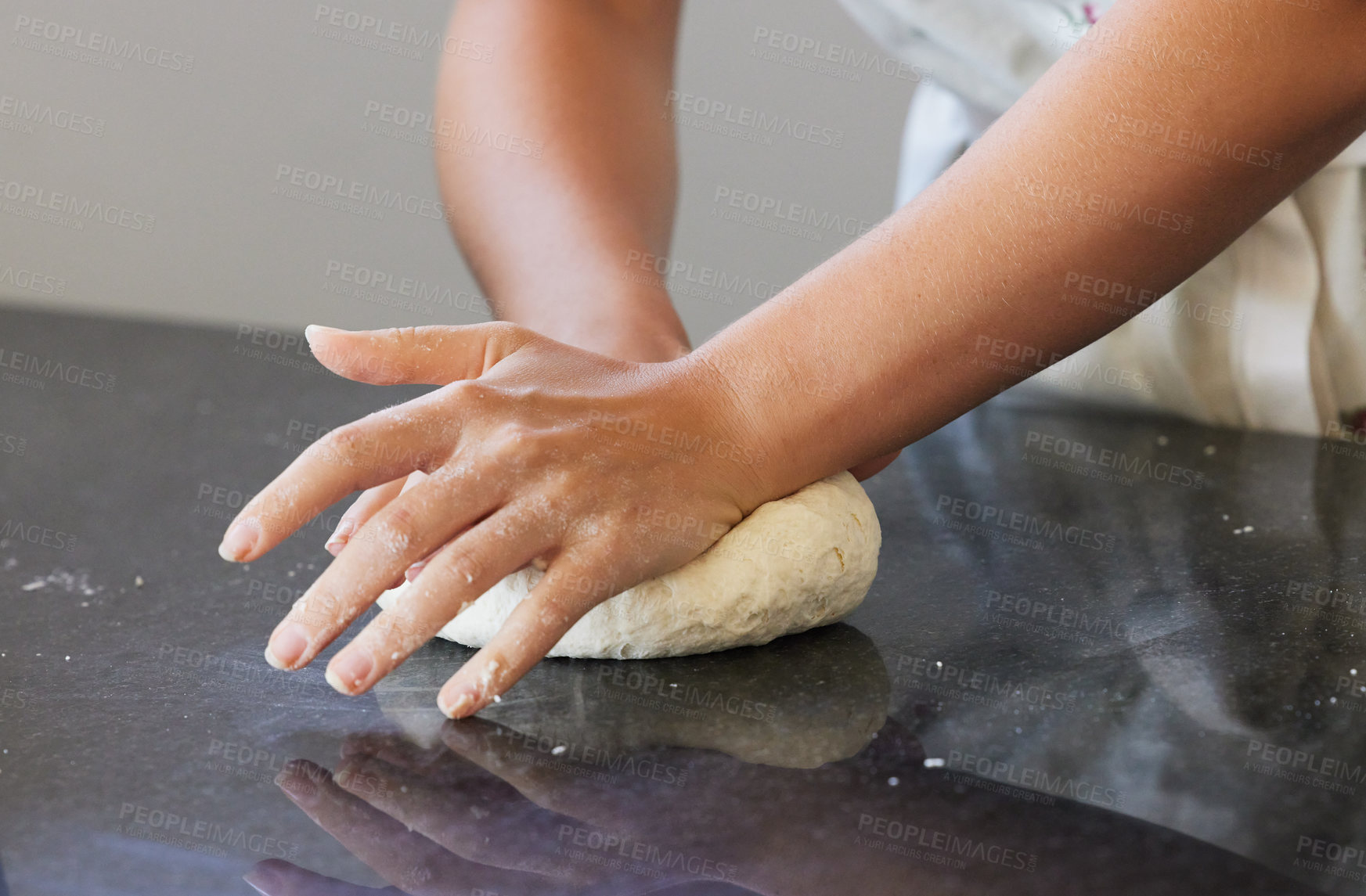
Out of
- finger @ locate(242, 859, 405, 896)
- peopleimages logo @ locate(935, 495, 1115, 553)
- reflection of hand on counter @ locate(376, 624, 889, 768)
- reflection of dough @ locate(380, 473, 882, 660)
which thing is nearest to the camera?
finger @ locate(242, 859, 405, 896)

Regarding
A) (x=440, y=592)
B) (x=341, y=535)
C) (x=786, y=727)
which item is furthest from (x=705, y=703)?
(x=341, y=535)

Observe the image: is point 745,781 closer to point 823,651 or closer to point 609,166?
point 823,651

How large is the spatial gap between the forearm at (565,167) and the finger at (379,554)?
1.06ft

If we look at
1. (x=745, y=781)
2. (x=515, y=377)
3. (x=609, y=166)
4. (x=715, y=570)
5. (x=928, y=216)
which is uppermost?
(x=609, y=166)

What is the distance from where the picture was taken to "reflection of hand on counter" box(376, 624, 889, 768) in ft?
2.22

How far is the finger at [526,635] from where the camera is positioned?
0.70m

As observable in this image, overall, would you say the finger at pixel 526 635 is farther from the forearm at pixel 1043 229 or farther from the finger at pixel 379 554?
the forearm at pixel 1043 229

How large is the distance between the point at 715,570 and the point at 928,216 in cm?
28

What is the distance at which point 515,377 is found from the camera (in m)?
0.80

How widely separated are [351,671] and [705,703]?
0.22 metres

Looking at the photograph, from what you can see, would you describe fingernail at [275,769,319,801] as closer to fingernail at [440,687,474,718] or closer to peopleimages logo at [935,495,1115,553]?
fingernail at [440,687,474,718]

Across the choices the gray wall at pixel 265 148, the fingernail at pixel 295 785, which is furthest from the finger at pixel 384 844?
the gray wall at pixel 265 148

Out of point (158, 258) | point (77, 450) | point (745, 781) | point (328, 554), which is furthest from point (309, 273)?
point (745, 781)

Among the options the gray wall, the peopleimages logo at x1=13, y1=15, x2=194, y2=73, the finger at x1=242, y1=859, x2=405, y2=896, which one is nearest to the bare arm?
→ the finger at x1=242, y1=859, x2=405, y2=896
